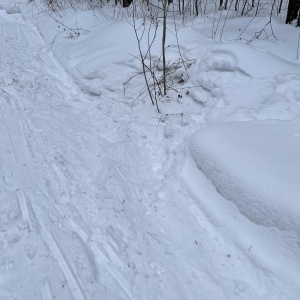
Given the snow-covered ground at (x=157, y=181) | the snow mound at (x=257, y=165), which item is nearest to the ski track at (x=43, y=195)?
the snow-covered ground at (x=157, y=181)

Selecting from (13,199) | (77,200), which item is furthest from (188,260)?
(13,199)

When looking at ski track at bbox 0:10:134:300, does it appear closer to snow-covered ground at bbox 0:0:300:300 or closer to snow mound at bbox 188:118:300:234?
snow-covered ground at bbox 0:0:300:300

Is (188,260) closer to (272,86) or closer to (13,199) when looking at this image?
(13,199)

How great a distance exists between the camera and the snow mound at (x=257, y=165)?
6.24 feet

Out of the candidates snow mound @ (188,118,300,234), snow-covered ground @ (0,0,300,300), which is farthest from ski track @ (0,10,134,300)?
snow mound @ (188,118,300,234)

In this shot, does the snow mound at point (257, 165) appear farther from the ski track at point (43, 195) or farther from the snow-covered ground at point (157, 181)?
the ski track at point (43, 195)

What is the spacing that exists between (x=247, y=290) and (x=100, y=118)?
235 centimetres

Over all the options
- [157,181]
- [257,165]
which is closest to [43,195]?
[157,181]

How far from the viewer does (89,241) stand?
6.48 feet

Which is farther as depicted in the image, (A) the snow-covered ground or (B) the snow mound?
(B) the snow mound

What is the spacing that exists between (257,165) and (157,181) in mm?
828

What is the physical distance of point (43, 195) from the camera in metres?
2.29

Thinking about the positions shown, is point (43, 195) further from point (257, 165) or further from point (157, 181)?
point (257, 165)

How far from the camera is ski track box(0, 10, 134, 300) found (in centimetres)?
175
